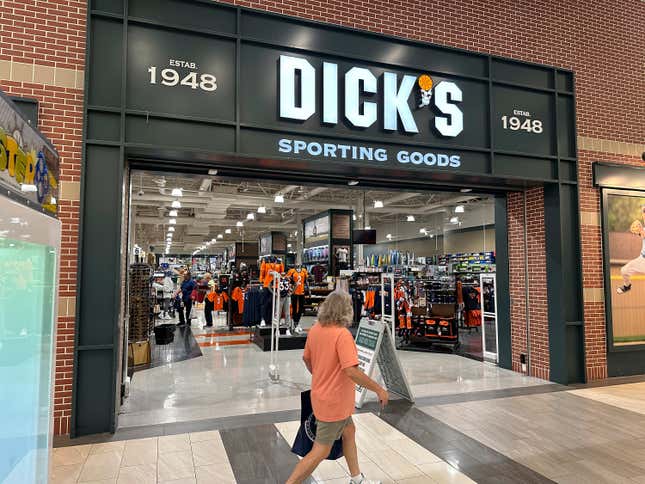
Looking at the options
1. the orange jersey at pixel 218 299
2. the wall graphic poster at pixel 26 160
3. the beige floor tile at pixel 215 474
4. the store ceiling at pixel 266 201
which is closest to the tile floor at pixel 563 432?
the beige floor tile at pixel 215 474

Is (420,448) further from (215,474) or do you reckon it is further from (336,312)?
(336,312)

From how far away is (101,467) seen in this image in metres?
3.66

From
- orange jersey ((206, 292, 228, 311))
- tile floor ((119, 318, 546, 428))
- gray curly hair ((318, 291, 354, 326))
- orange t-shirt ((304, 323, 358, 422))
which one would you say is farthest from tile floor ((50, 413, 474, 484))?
orange jersey ((206, 292, 228, 311))

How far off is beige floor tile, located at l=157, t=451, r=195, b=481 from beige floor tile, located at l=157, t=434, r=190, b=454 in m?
0.09

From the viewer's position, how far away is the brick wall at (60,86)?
436cm

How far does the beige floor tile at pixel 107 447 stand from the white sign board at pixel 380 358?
104 inches

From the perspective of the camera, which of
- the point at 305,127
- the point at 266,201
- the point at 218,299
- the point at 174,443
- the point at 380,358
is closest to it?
the point at 174,443

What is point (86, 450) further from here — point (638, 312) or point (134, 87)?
point (638, 312)

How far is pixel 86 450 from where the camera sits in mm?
3990

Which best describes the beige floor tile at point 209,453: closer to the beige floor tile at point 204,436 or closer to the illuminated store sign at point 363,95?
the beige floor tile at point 204,436

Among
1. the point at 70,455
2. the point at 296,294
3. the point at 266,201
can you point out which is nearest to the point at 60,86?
the point at 70,455

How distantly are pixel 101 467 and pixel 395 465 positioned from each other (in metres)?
2.52

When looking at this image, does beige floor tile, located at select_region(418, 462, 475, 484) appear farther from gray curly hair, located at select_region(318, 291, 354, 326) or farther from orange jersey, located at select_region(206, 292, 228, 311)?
orange jersey, located at select_region(206, 292, 228, 311)

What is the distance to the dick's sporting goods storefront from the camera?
4551mm
